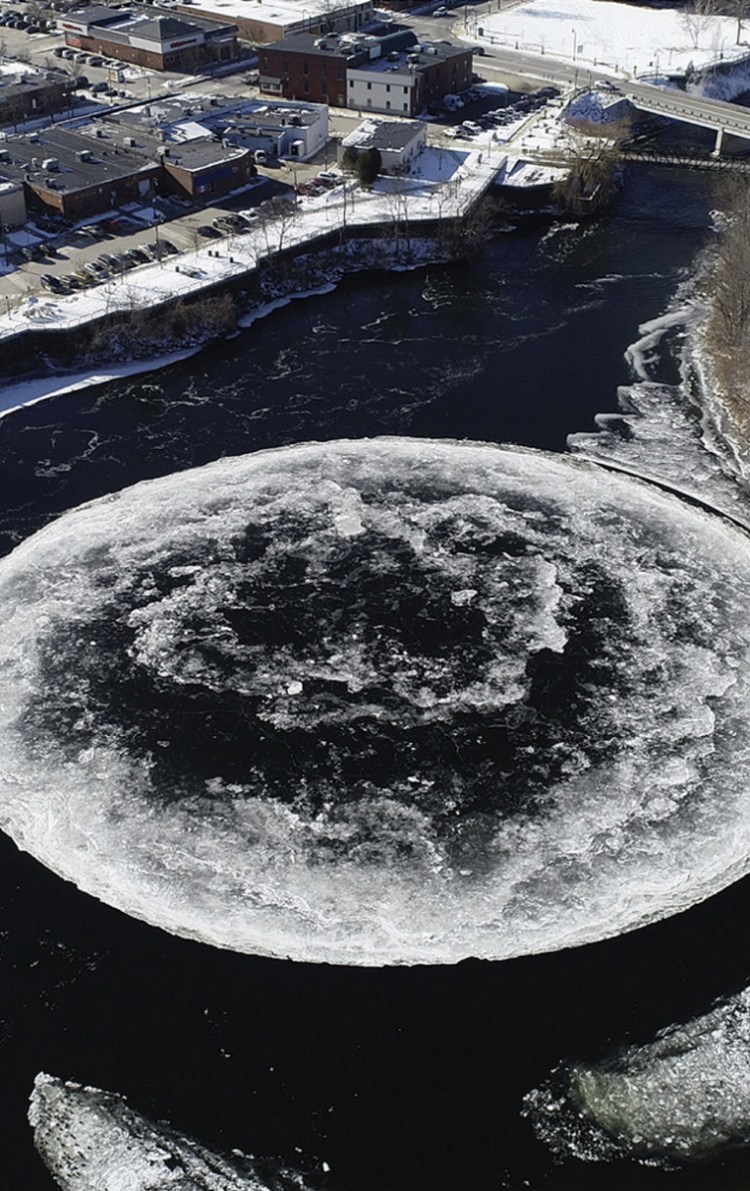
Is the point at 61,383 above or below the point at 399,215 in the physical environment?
below

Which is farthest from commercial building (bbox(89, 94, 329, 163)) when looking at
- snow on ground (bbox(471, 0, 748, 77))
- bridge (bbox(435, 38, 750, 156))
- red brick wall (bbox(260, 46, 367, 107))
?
snow on ground (bbox(471, 0, 748, 77))

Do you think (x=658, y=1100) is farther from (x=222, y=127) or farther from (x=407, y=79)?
(x=407, y=79)

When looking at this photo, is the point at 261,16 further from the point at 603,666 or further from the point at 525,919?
the point at 525,919

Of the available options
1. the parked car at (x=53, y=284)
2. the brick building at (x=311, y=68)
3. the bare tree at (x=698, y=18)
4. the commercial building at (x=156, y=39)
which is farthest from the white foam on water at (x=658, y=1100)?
the bare tree at (x=698, y=18)

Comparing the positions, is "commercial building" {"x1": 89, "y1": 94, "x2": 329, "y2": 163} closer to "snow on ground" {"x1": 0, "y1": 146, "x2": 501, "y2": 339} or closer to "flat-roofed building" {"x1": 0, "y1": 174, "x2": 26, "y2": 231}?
"snow on ground" {"x1": 0, "y1": 146, "x2": 501, "y2": 339}

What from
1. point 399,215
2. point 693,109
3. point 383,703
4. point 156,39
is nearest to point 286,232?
point 399,215

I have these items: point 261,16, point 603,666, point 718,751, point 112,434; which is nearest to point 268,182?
point 112,434

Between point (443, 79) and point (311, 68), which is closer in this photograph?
point (311, 68)
